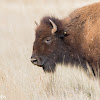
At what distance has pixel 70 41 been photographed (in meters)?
5.32

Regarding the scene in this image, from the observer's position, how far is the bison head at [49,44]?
5141mm

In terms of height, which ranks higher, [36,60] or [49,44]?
[49,44]

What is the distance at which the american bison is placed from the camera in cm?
502

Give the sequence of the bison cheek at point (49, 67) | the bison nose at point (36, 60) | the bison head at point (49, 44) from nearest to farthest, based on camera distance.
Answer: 1. the bison nose at point (36, 60)
2. the bison head at point (49, 44)
3. the bison cheek at point (49, 67)

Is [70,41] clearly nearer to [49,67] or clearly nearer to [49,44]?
[49,44]

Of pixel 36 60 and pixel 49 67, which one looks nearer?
pixel 36 60

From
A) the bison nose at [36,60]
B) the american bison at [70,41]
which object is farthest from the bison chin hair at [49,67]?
the bison nose at [36,60]

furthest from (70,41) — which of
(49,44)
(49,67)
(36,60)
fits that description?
(36,60)

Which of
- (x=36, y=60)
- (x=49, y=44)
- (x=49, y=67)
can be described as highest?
(x=49, y=44)

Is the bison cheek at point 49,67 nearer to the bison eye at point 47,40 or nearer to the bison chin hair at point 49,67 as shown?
the bison chin hair at point 49,67

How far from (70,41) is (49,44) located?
0.39m

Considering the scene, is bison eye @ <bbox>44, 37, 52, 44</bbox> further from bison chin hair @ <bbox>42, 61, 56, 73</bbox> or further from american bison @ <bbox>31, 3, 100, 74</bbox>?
bison chin hair @ <bbox>42, 61, 56, 73</bbox>

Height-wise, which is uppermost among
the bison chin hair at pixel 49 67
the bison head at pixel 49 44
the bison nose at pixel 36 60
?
the bison head at pixel 49 44

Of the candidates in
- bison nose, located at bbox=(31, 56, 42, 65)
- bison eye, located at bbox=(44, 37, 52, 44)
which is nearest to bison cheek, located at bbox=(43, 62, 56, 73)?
bison nose, located at bbox=(31, 56, 42, 65)
